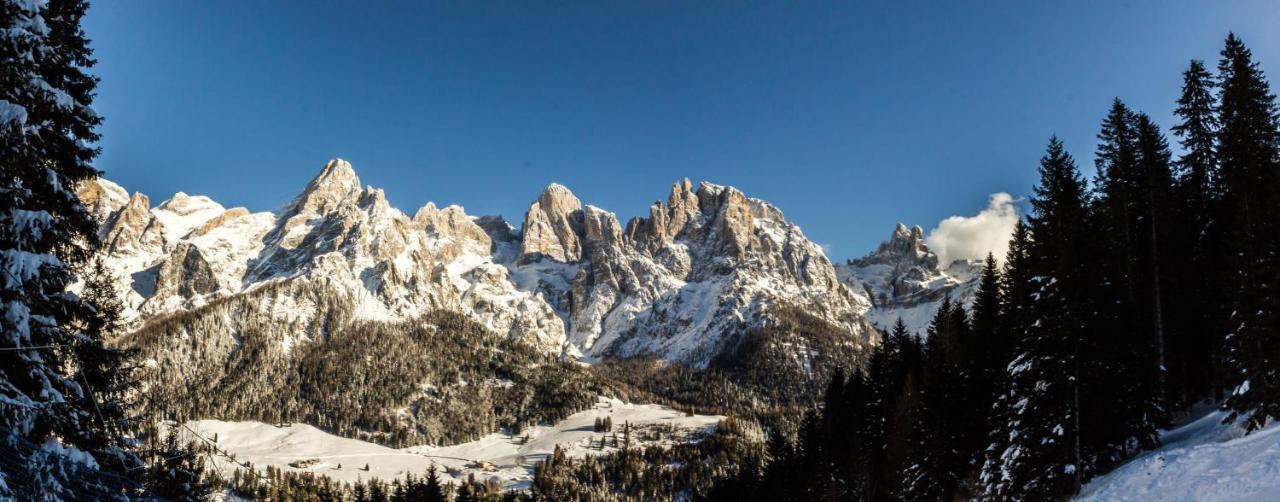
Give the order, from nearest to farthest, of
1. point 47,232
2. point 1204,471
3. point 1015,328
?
point 47,232
point 1204,471
point 1015,328

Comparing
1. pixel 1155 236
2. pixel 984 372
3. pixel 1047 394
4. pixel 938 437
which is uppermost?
pixel 1155 236

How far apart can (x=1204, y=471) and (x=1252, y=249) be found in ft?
33.3

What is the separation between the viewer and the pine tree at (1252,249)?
21766 mm

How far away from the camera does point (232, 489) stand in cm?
15312

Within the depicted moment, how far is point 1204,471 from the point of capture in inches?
773

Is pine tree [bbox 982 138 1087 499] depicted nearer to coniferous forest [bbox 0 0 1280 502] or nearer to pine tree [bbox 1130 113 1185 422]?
coniferous forest [bbox 0 0 1280 502]

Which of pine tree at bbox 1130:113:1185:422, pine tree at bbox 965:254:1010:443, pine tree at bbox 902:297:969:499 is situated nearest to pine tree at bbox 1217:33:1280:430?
Answer: pine tree at bbox 1130:113:1185:422

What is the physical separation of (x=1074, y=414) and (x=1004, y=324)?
15.8 metres

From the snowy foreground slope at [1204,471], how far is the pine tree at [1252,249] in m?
1.49

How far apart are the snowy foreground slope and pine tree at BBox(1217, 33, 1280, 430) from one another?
149cm

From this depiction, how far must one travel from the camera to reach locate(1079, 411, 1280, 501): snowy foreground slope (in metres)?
17.2

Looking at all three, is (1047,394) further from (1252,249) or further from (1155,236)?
(1155,236)

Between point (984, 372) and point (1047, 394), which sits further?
point (984, 372)

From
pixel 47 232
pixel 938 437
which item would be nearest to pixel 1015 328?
pixel 938 437
